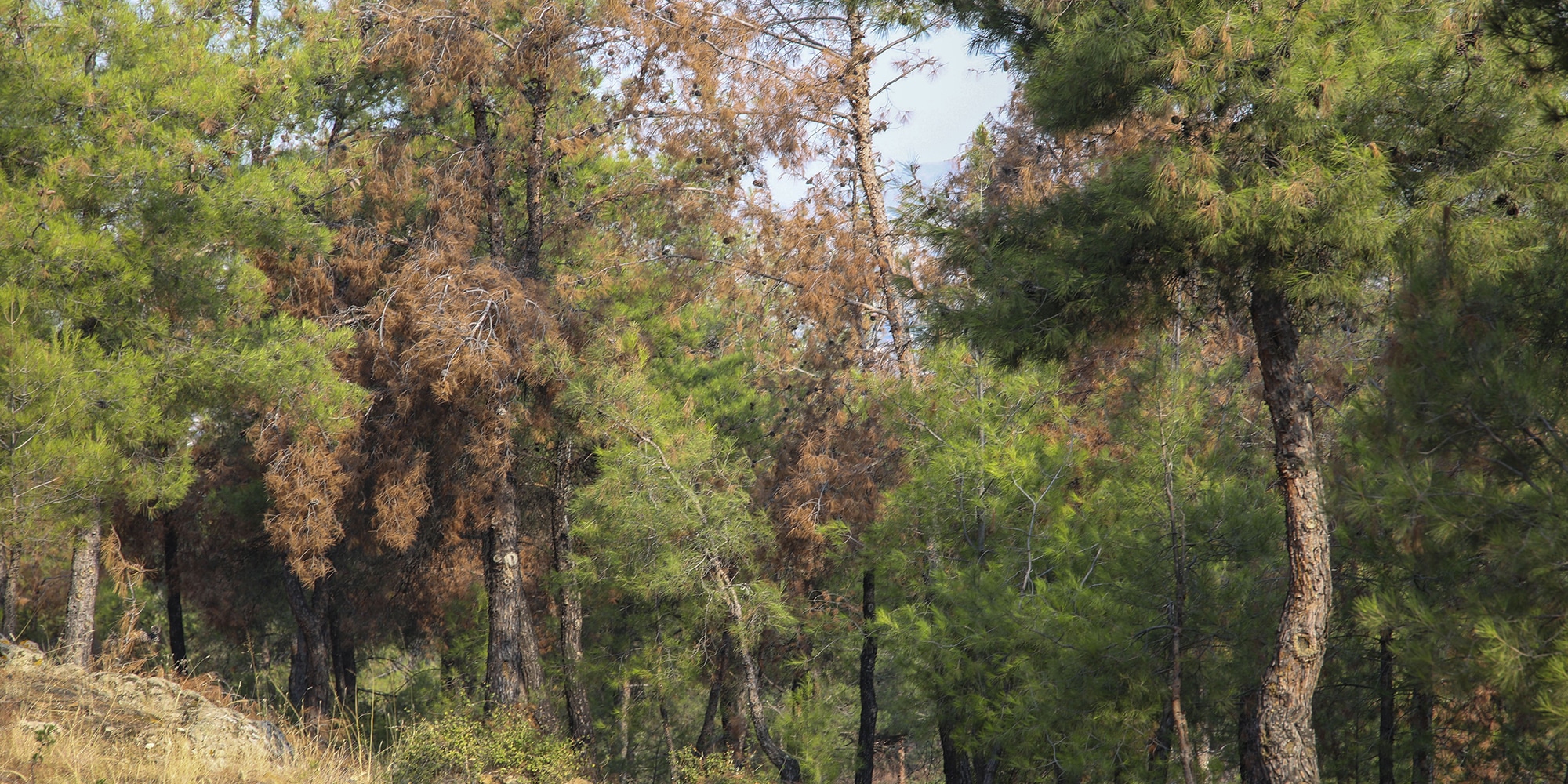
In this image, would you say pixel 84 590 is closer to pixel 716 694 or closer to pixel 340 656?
pixel 340 656

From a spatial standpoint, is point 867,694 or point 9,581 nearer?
point 9,581

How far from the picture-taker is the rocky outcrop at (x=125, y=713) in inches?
251

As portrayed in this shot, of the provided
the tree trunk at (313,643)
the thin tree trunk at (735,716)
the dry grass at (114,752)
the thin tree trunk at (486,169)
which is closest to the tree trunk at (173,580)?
the tree trunk at (313,643)

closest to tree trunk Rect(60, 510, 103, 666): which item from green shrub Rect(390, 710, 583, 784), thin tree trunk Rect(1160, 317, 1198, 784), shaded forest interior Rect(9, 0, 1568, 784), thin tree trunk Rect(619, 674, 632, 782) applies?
shaded forest interior Rect(9, 0, 1568, 784)

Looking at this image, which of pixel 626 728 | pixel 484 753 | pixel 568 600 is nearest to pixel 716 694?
pixel 626 728

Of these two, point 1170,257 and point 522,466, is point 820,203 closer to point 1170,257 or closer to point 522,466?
point 522,466

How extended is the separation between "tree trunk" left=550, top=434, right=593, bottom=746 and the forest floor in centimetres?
804

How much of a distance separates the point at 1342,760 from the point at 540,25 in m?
13.0

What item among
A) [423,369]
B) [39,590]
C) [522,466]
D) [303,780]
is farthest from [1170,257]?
[39,590]

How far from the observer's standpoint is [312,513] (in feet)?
43.7

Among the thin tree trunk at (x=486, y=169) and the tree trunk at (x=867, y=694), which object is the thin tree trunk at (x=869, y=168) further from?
the thin tree trunk at (x=486, y=169)

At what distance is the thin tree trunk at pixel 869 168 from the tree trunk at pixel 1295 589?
265 inches

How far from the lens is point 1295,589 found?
22.1 feet

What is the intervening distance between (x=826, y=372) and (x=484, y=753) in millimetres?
6751
